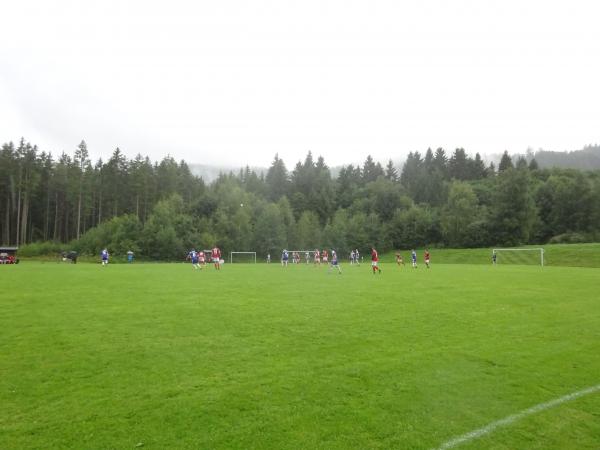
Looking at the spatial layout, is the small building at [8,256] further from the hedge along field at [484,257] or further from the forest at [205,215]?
the forest at [205,215]

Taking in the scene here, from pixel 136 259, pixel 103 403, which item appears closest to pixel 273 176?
pixel 136 259

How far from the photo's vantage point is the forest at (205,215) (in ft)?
272

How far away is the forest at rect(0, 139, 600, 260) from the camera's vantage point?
82.9 metres

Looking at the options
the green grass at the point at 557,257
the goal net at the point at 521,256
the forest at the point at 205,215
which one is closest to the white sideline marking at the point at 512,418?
the goal net at the point at 521,256

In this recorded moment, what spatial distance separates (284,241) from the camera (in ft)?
296

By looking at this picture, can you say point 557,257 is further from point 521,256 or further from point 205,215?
point 205,215

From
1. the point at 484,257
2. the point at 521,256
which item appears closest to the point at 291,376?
the point at 521,256

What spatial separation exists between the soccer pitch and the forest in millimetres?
70940

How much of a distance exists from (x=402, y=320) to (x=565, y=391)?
5497 millimetres

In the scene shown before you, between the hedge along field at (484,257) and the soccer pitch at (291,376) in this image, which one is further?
the hedge along field at (484,257)

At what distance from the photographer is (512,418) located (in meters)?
6.48

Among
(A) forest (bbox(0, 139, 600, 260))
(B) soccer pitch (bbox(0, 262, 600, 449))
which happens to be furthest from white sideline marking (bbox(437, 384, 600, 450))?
(A) forest (bbox(0, 139, 600, 260))

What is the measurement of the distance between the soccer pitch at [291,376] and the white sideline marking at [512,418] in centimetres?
5

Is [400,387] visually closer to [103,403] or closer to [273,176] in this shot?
[103,403]
